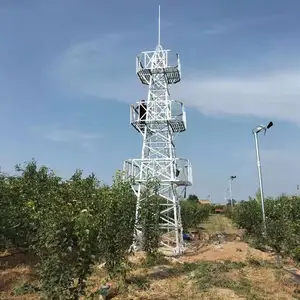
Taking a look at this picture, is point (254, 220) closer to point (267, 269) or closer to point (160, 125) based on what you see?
point (160, 125)

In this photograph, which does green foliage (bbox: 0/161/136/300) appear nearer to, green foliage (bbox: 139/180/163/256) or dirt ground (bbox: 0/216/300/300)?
dirt ground (bbox: 0/216/300/300)

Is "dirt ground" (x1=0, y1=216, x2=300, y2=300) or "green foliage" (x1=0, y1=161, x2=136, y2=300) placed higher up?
"green foliage" (x1=0, y1=161, x2=136, y2=300)

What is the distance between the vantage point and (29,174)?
88.0 ft

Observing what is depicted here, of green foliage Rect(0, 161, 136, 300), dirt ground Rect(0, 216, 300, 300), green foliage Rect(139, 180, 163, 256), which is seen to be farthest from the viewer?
green foliage Rect(139, 180, 163, 256)

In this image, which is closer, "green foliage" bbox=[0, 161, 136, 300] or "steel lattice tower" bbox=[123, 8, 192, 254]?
"green foliage" bbox=[0, 161, 136, 300]

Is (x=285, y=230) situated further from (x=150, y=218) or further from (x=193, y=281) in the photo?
(x=193, y=281)

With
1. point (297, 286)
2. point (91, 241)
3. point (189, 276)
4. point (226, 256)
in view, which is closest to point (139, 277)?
point (189, 276)

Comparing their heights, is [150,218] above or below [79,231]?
above

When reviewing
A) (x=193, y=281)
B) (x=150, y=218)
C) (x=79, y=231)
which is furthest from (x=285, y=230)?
(x=79, y=231)

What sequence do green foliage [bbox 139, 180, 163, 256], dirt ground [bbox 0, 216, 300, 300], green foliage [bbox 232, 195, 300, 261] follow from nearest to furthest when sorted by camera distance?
1. dirt ground [bbox 0, 216, 300, 300]
2. green foliage [bbox 232, 195, 300, 261]
3. green foliage [bbox 139, 180, 163, 256]

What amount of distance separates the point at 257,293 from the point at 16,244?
1385cm

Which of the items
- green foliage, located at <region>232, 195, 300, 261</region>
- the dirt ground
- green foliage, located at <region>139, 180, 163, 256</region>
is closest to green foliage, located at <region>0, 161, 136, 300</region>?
the dirt ground

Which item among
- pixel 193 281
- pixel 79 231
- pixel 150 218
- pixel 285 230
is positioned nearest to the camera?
pixel 79 231

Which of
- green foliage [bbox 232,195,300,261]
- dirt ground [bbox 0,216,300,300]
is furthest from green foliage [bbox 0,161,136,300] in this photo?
green foliage [bbox 232,195,300,261]
